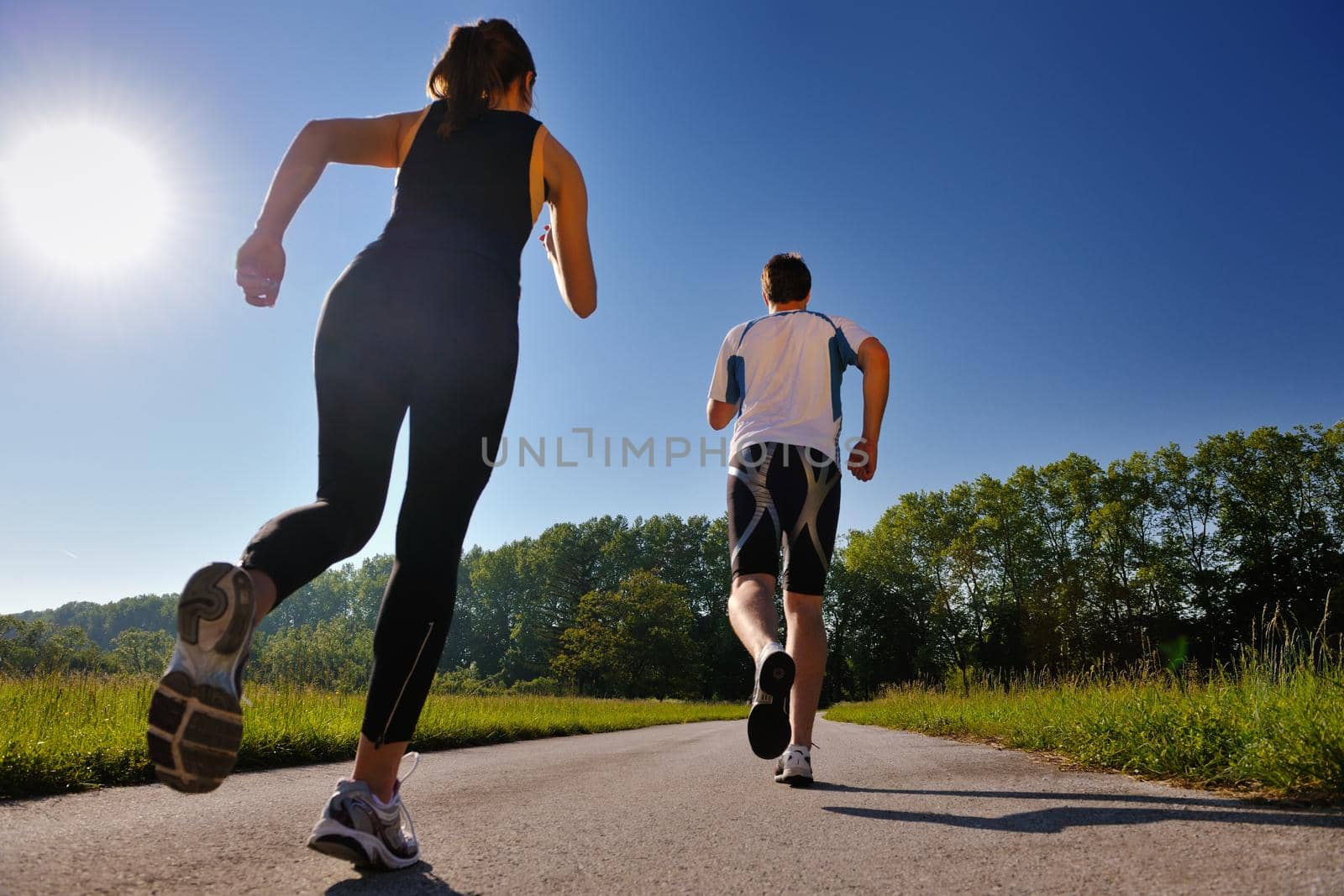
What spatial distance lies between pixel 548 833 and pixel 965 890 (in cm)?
115

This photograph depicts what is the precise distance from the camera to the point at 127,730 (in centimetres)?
400

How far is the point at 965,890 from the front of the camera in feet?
4.75

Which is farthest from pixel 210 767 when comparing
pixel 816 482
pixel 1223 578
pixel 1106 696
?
pixel 1223 578

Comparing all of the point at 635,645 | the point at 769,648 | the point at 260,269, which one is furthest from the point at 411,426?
the point at 635,645

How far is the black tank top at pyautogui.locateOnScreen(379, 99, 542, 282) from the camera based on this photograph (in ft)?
6.19

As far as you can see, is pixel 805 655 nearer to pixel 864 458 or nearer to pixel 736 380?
pixel 864 458

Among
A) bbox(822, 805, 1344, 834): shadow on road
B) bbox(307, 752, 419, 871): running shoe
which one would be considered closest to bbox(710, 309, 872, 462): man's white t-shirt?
bbox(822, 805, 1344, 834): shadow on road

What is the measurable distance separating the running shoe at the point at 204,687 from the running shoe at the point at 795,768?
7.84 ft

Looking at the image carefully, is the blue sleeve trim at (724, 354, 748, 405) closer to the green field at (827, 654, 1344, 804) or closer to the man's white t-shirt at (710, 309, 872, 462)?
the man's white t-shirt at (710, 309, 872, 462)

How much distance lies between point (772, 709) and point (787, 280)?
2.37m

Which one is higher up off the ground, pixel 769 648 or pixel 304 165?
pixel 304 165

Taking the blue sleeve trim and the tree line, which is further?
the tree line

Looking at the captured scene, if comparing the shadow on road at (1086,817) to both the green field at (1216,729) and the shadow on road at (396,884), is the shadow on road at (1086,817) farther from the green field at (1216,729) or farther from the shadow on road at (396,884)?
the shadow on road at (396,884)

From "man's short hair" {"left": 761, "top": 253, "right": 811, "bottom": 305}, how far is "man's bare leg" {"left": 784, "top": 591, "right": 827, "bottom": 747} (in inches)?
63.1
